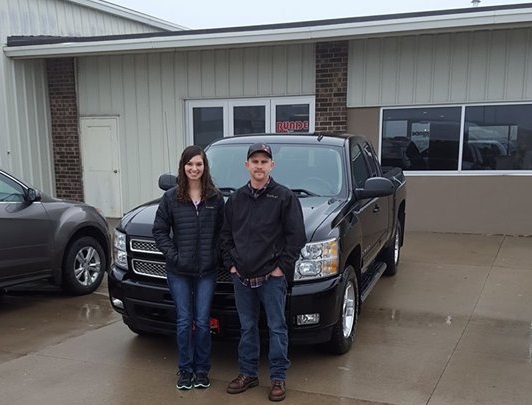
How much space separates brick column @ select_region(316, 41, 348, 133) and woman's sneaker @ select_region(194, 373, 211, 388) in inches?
270

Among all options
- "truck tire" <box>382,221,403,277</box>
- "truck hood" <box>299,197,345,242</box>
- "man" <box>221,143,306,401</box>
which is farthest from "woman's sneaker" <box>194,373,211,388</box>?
"truck tire" <box>382,221,403,277</box>

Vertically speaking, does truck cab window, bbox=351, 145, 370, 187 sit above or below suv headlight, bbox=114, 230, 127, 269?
above

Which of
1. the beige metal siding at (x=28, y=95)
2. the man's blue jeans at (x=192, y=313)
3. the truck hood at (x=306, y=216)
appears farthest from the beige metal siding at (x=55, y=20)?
the man's blue jeans at (x=192, y=313)

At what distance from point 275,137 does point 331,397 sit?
8.69ft

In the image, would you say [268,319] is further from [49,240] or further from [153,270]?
[49,240]

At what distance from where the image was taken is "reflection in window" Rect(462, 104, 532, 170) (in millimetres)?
9062

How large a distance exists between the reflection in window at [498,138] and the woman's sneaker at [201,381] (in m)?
7.01

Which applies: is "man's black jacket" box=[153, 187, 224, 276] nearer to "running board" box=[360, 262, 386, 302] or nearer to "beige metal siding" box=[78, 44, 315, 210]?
"running board" box=[360, 262, 386, 302]

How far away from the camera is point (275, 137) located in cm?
542

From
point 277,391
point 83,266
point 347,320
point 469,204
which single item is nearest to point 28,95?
point 83,266

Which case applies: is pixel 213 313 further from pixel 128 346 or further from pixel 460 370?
pixel 460 370

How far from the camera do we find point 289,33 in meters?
9.14

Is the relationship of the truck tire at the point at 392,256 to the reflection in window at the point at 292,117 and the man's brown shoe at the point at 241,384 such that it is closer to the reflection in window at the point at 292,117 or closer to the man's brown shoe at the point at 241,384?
the man's brown shoe at the point at 241,384

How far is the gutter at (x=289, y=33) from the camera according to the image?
8.10 meters
